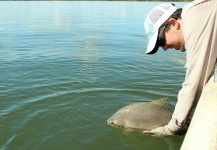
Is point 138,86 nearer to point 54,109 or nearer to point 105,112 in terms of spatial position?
point 105,112

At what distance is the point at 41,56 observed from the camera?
12352 mm

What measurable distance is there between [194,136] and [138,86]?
5630 millimetres

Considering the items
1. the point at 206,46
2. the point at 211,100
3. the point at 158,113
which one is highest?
the point at 206,46

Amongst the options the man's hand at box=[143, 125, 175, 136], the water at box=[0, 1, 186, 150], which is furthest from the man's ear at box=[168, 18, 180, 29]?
the water at box=[0, 1, 186, 150]

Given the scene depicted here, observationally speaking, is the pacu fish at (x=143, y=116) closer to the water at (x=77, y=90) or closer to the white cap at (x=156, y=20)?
the water at (x=77, y=90)

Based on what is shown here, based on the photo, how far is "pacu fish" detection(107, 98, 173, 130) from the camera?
19.6ft

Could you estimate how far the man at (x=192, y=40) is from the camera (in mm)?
3408

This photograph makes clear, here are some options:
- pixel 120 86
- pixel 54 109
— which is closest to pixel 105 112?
pixel 54 109

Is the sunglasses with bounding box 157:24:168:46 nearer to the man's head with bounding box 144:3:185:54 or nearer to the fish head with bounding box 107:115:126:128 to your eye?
the man's head with bounding box 144:3:185:54

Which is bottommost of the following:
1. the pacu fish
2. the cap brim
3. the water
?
the water

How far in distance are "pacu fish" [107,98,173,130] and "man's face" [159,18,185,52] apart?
2.33 metres

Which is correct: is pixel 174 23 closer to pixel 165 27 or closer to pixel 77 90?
pixel 165 27

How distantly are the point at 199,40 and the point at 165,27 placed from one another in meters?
0.56

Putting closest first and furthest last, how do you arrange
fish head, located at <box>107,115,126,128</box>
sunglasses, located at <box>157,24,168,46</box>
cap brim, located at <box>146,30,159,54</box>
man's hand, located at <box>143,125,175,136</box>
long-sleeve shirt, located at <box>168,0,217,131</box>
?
1. long-sleeve shirt, located at <box>168,0,217,131</box>
2. sunglasses, located at <box>157,24,168,46</box>
3. cap brim, located at <box>146,30,159,54</box>
4. man's hand, located at <box>143,125,175,136</box>
5. fish head, located at <box>107,115,126,128</box>
